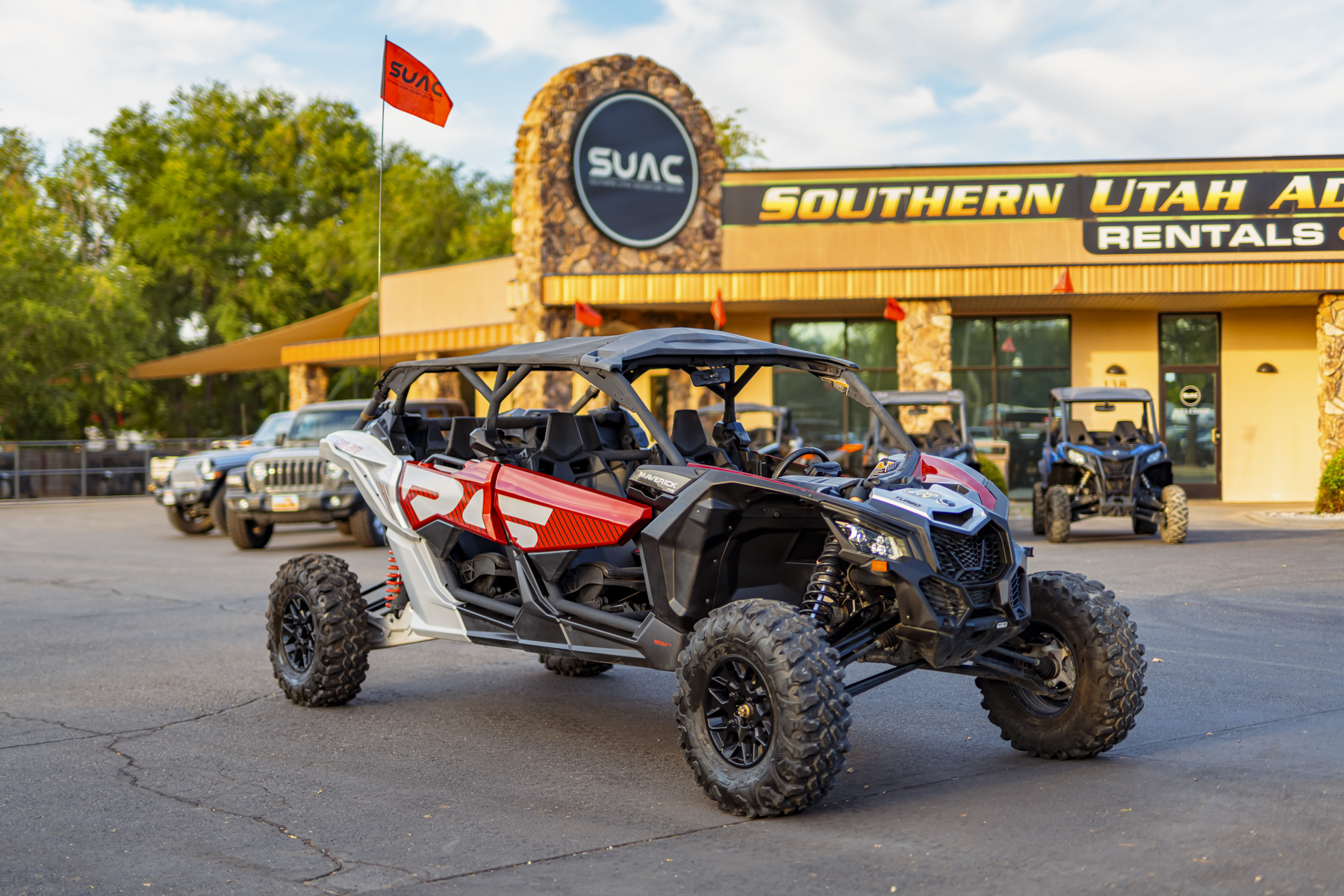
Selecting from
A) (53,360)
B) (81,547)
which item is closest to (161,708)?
(81,547)

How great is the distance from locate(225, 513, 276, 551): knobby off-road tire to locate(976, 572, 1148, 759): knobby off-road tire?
44.6 ft

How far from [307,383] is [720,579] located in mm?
30831

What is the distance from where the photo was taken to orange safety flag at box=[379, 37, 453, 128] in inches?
512

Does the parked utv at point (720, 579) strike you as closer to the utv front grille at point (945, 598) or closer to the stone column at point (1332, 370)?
the utv front grille at point (945, 598)

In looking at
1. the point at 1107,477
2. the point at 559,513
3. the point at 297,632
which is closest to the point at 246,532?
the point at 297,632

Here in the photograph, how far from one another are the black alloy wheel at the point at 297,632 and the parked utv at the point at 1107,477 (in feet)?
36.2

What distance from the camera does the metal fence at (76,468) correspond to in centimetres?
3272

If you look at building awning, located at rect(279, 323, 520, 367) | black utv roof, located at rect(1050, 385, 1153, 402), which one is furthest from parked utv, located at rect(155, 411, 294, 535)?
black utv roof, located at rect(1050, 385, 1153, 402)

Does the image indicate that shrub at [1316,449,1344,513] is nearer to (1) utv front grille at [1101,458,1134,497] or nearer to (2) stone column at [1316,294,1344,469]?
(2) stone column at [1316,294,1344,469]

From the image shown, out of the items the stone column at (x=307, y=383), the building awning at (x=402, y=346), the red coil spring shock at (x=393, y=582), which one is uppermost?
the building awning at (x=402, y=346)

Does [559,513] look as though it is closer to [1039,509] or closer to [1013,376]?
[1039,509]

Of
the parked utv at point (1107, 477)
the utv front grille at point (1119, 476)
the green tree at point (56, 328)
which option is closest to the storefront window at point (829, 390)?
the parked utv at point (1107, 477)

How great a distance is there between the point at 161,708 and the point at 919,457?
4488 millimetres

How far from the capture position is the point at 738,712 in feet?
17.2
